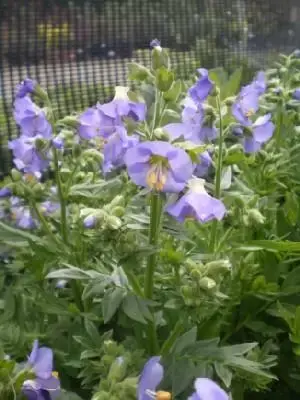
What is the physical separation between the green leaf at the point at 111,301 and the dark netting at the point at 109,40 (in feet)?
2.84

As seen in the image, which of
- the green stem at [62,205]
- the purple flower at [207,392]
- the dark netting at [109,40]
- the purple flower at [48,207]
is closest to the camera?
the purple flower at [207,392]

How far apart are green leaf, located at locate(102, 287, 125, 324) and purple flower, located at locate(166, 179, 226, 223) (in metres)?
0.09

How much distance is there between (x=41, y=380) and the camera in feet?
1.83

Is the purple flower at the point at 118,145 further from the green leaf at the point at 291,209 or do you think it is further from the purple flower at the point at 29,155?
the green leaf at the point at 291,209

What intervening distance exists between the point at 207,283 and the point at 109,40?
1.16 meters

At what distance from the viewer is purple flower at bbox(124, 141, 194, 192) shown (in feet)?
1.93

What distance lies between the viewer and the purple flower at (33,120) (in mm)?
787

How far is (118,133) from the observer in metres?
0.66

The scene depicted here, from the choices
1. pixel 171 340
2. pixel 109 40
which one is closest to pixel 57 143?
pixel 171 340

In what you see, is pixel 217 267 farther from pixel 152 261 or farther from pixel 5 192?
pixel 5 192

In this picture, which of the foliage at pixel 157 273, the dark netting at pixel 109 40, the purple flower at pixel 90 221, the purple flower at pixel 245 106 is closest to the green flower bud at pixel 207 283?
the foliage at pixel 157 273

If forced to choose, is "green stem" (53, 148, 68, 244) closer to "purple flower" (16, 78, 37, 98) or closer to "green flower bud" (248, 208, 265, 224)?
"purple flower" (16, 78, 37, 98)

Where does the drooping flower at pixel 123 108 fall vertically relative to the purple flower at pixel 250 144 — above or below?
above

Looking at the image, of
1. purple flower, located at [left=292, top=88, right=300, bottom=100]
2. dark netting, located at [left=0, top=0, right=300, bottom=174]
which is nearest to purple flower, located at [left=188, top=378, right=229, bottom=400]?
purple flower, located at [left=292, top=88, right=300, bottom=100]
